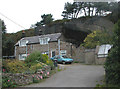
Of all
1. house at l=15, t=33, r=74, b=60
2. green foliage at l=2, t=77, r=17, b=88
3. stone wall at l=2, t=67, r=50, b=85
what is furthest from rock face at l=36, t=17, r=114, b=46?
green foliage at l=2, t=77, r=17, b=88

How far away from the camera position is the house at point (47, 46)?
974 inches

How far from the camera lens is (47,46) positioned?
26.6 m

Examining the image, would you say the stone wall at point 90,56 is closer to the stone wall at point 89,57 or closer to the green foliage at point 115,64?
the stone wall at point 89,57

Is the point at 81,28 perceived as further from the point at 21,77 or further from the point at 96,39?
the point at 21,77

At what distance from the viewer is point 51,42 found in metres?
26.0

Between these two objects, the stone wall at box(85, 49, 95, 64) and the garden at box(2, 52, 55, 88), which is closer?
the garden at box(2, 52, 55, 88)

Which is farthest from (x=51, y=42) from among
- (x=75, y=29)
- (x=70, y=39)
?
(x=75, y=29)

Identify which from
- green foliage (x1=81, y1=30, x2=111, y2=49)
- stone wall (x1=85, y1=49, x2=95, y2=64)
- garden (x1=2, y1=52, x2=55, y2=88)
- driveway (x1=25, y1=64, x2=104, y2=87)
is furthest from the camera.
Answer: green foliage (x1=81, y1=30, x2=111, y2=49)

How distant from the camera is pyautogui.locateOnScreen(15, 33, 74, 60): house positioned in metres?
24.8

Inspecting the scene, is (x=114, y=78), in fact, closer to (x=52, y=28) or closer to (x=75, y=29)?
(x=75, y=29)

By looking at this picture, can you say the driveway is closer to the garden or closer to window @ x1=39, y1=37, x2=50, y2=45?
the garden

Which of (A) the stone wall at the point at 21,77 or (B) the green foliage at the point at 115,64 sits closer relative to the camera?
(B) the green foliage at the point at 115,64

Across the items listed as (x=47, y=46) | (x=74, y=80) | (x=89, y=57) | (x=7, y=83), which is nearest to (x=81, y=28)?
(x=47, y=46)

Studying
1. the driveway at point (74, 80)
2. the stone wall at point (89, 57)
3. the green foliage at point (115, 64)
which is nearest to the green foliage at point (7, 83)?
the driveway at point (74, 80)
